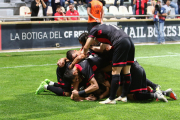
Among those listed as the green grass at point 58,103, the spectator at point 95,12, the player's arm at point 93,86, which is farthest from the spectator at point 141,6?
the player's arm at point 93,86

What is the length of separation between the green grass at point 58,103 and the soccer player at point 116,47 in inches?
17.7

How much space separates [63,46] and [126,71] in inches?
382

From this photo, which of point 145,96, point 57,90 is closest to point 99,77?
point 145,96

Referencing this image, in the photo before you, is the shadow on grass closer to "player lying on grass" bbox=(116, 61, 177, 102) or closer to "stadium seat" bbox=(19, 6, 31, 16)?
"player lying on grass" bbox=(116, 61, 177, 102)

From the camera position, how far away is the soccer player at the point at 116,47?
5.34 meters

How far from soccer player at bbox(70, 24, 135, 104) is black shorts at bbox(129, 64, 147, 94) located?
20 cm

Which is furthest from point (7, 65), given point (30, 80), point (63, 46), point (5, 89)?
point (63, 46)

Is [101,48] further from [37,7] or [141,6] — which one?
[141,6]

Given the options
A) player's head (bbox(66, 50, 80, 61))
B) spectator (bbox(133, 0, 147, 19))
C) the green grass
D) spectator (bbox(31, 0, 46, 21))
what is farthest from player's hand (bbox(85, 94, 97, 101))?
spectator (bbox(133, 0, 147, 19))

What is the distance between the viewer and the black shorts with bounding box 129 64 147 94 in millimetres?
5707

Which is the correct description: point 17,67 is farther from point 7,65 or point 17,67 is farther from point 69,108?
point 69,108

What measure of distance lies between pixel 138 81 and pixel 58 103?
1.52m

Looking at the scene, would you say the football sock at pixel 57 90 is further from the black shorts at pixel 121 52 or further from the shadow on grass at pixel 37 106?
the black shorts at pixel 121 52

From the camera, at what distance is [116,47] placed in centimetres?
534
